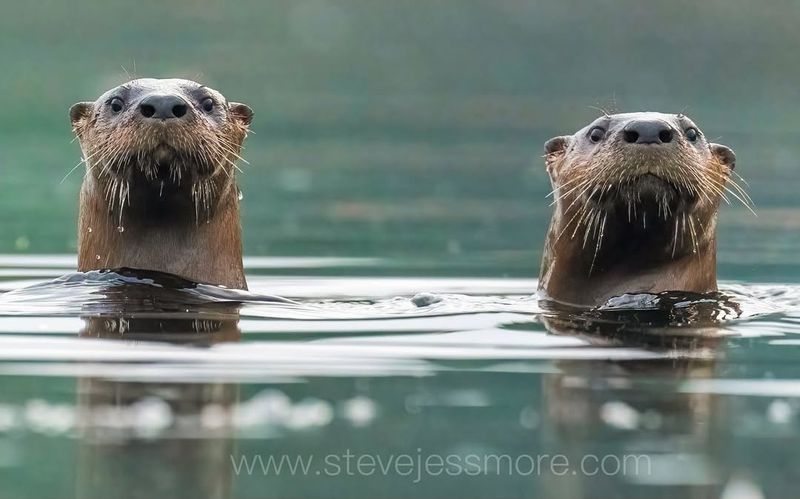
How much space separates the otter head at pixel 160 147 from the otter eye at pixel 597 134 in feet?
5.26

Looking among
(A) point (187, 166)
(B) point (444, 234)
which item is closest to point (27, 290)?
(A) point (187, 166)

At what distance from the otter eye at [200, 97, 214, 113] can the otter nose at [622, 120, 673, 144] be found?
188cm

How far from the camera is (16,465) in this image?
5.18 metres

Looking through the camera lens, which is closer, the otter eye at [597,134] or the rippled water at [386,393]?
the rippled water at [386,393]

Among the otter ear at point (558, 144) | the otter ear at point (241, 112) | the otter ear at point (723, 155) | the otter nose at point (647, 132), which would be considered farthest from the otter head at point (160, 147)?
the otter ear at point (723, 155)

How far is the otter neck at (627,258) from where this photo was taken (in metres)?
A: 8.42

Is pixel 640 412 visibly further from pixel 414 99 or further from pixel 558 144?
pixel 414 99

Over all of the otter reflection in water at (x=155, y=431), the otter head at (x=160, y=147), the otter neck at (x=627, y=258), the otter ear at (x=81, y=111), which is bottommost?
the otter reflection in water at (x=155, y=431)

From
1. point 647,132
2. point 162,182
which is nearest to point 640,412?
point 647,132

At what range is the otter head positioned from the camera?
314 inches

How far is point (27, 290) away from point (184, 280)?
738 millimetres

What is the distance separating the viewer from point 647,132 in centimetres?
795

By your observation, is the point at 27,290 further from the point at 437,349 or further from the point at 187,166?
the point at 437,349

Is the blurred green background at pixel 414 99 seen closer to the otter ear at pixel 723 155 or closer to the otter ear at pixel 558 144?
the otter ear at pixel 558 144
